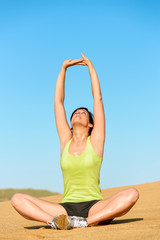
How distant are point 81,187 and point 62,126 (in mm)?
1042

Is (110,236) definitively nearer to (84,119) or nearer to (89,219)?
(89,219)

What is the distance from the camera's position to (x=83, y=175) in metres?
4.73

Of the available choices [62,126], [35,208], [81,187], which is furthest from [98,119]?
[35,208]

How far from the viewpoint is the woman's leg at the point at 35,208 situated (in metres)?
4.46

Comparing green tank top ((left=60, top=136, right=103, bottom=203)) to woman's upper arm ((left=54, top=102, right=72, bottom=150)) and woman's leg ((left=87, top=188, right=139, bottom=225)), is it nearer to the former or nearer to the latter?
woman's leg ((left=87, top=188, right=139, bottom=225))

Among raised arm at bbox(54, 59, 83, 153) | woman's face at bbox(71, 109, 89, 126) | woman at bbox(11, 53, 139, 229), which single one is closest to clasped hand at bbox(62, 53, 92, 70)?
raised arm at bbox(54, 59, 83, 153)

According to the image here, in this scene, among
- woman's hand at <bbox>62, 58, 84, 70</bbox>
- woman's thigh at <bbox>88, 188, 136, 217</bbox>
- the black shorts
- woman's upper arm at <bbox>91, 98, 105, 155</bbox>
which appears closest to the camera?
woman's thigh at <bbox>88, 188, 136, 217</bbox>

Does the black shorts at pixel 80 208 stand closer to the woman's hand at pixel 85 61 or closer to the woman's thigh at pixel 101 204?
the woman's thigh at pixel 101 204

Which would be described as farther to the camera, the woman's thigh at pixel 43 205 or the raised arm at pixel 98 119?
the raised arm at pixel 98 119

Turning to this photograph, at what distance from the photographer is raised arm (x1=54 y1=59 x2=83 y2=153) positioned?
5.24m

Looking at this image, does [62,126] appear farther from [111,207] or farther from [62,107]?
[111,207]

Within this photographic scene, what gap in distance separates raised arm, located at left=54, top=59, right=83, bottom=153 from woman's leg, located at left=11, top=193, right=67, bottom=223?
91 centimetres

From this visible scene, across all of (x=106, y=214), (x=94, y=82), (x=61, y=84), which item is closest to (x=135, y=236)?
(x=106, y=214)

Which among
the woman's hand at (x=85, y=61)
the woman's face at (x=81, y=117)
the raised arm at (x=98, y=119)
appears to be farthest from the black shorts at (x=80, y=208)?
the woman's hand at (x=85, y=61)
